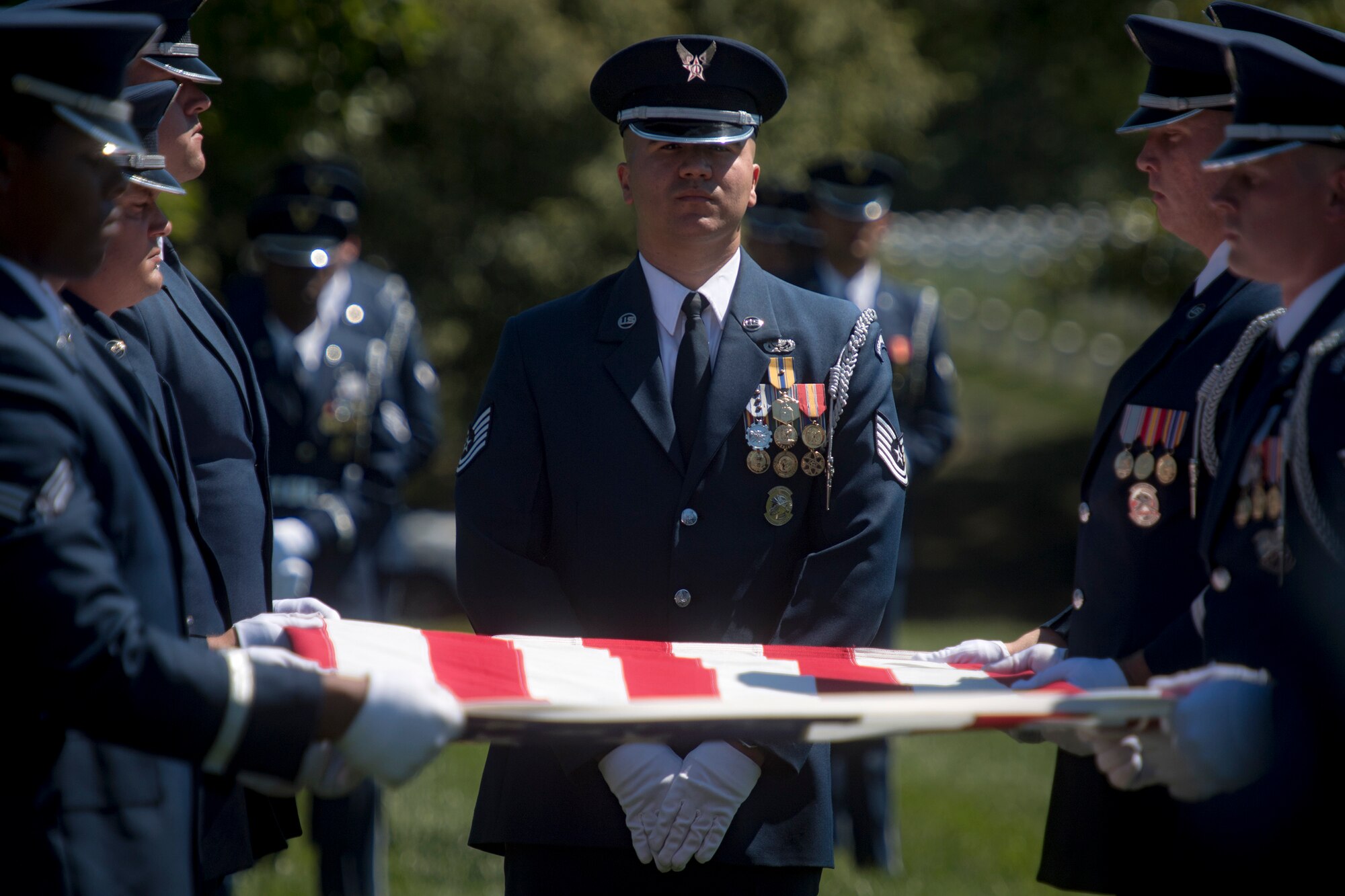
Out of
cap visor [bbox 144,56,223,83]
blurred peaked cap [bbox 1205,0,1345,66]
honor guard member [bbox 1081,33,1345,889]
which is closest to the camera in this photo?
honor guard member [bbox 1081,33,1345,889]

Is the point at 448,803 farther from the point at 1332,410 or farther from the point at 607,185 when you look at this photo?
the point at 607,185

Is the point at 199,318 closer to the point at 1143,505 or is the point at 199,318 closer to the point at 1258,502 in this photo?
the point at 1143,505

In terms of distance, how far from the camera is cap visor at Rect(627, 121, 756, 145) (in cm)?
365

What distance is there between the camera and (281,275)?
6.23 meters

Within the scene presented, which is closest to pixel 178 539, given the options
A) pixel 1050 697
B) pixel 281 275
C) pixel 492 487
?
pixel 492 487

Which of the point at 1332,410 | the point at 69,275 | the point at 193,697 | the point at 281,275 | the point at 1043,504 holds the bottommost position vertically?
the point at 1043,504

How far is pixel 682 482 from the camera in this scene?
3.57 m

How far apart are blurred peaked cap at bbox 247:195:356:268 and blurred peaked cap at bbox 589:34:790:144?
279 cm

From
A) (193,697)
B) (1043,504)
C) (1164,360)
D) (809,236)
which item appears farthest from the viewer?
(1043,504)

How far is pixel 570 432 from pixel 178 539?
1.14 m

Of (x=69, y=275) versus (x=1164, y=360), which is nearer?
(x=69, y=275)

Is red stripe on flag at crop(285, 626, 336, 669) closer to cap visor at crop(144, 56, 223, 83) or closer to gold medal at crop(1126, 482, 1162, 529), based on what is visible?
cap visor at crop(144, 56, 223, 83)

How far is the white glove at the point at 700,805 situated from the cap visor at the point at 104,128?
170 centimetres

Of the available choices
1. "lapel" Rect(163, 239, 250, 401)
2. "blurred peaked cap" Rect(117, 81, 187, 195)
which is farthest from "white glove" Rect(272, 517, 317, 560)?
"blurred peaked cap" Rect(117, 81, 187, 195)
